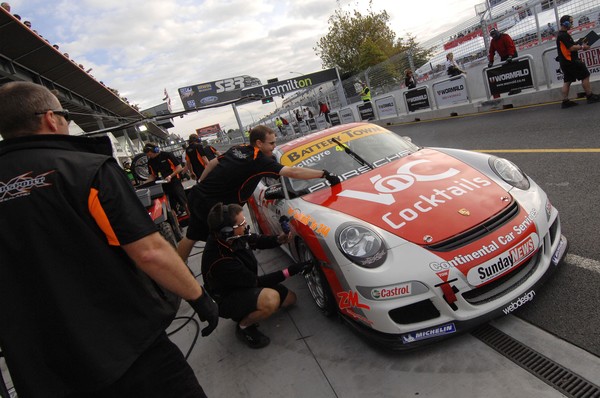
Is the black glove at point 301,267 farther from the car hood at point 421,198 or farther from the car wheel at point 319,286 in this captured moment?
the car hood at point 421,198

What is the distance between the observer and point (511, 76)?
9.54 m

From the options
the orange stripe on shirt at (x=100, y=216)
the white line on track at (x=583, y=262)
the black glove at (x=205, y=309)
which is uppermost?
the orange stripe on shirt at (x=100, y=216)

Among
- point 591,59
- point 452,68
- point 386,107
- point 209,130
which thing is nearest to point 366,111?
point 386,107

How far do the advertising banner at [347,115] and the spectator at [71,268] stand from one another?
17.2m

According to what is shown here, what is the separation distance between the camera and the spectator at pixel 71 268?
1264 millimetres

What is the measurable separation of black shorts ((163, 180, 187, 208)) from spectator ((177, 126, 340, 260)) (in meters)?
2.79

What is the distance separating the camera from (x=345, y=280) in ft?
7.90

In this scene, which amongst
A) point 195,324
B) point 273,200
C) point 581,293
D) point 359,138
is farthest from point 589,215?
point 195,324

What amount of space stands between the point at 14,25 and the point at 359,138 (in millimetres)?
7211

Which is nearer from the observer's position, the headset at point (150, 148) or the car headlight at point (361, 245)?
the car headlight at point (361, 245)

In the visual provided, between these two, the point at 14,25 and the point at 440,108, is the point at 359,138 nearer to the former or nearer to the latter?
the point at 14,25

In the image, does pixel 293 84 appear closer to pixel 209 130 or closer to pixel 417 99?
pixel 417 99

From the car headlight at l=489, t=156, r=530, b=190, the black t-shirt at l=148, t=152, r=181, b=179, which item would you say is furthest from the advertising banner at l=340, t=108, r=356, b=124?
the car headlight at l=489, t=156, r=530, b=190

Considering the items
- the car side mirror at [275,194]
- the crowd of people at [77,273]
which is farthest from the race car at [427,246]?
the crowd of people at [77,273]
